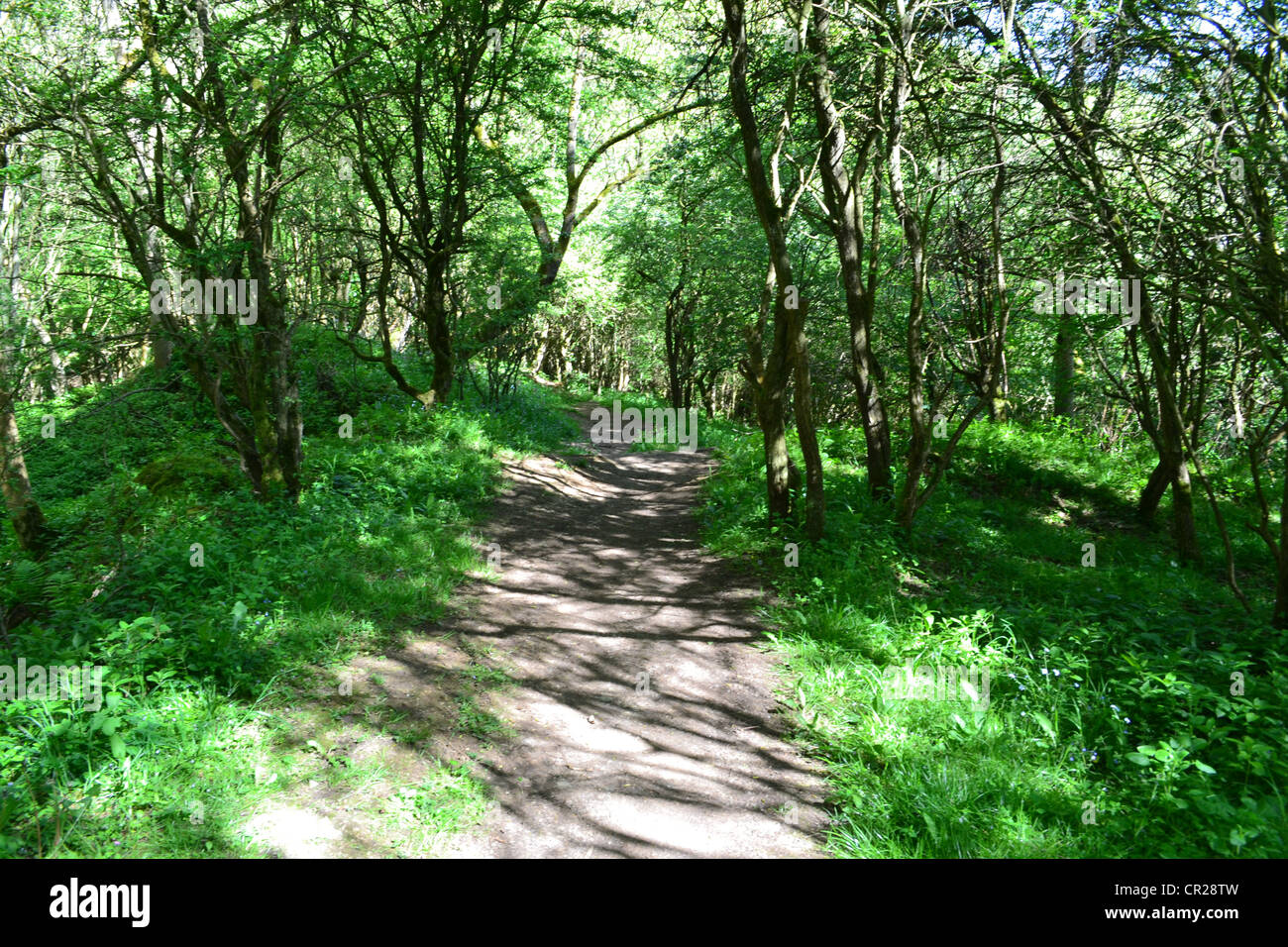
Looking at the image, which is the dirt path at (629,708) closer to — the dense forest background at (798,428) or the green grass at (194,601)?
the dense forest background at (798,428)

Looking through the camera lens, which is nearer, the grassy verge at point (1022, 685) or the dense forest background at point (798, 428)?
the grassy verge at point (1022, 685)

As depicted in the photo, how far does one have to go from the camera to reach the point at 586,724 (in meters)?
4.74

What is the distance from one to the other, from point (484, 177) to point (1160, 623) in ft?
37.9

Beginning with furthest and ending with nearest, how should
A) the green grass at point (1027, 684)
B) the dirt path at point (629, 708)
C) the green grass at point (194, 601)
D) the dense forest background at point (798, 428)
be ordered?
1. the dense forest background at point (798, 428)
2. the dirt path at point (629, 708)
3. the green grass at point (1027, 684)
4. the green grass at point (194, 601)

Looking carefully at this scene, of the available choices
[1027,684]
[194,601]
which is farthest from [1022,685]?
[194,601]

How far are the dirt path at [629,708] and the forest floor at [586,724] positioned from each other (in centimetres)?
1

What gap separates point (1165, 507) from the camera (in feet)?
33.5

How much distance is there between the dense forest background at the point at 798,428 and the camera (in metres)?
3.85

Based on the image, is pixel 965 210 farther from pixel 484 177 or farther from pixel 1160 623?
pixel 484 177

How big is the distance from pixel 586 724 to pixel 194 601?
303cm

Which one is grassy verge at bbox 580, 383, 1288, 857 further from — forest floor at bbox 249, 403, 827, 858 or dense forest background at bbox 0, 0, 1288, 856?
forest floor at bbox 249, 403, 827, 858

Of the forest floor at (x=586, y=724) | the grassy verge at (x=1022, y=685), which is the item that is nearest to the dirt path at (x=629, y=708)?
the forest floor at (x=586, y=724)

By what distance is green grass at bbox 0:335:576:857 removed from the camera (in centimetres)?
321

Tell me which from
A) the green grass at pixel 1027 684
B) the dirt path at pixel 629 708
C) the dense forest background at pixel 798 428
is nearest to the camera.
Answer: the green grass at pixel 1027 684
